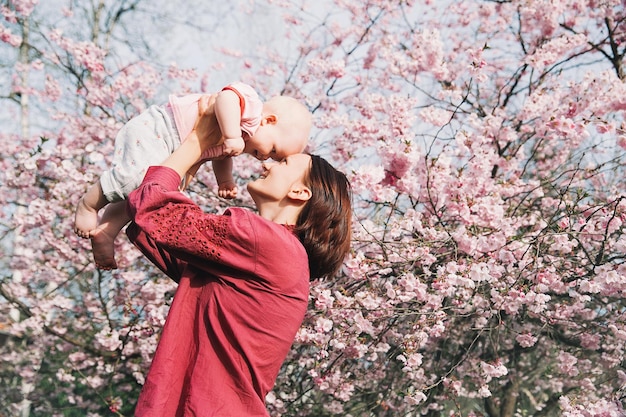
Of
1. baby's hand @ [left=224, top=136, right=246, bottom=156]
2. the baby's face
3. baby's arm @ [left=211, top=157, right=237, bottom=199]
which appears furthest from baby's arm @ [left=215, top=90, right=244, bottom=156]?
baby's arm @ [left=211, top=157, right=237, bottom=199]

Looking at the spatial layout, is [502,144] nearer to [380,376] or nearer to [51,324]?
[380,376]

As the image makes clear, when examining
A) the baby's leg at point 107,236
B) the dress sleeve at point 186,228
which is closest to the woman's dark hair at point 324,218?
the dress sleeve at point 186,228

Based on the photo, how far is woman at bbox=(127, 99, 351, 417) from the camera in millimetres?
1453

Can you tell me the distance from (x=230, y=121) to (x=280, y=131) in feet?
0.70

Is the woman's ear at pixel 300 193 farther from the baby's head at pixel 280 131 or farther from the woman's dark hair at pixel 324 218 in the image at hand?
the baby's head at pixel 280 131

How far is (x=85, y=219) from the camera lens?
6.01 feet

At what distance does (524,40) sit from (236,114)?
3940 millimetres

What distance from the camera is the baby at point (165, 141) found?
1.76 m

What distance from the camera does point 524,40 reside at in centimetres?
499

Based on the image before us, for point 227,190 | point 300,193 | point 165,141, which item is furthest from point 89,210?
point 300,193

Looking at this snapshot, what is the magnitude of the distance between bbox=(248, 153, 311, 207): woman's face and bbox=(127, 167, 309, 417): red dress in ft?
0.43

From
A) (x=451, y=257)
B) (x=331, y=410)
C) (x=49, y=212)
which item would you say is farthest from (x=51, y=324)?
(x=451, y=257)

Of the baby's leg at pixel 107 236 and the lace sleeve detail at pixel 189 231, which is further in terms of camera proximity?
the baby's leg at pixel 107 236

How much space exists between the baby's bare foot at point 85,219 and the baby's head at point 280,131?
0.47 meters
